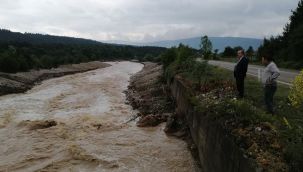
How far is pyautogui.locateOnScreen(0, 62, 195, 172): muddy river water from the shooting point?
1423cm

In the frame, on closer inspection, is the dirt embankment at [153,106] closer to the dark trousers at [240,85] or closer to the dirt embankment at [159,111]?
the dirt embankment at [159,111]

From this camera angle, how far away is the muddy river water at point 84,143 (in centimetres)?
1423

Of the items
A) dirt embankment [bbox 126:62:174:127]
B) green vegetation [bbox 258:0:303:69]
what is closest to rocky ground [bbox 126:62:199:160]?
dirt embankment [bbox 126:62:174:127]

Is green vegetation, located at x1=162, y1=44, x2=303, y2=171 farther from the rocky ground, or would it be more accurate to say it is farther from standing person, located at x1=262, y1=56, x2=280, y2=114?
the rocky ground

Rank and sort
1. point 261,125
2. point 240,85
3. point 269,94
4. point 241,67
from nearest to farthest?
1. point 261,125
2. point 269,94
3. point 241,67
4. point 240,85

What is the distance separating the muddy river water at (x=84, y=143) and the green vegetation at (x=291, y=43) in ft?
69.6

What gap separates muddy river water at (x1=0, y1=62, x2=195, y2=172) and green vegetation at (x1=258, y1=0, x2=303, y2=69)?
21200 mm

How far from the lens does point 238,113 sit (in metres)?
10.8

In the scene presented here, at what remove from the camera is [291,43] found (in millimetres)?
43562

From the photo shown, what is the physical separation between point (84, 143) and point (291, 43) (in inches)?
1325

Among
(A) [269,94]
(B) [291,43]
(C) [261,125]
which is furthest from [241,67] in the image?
(B) [291,43]

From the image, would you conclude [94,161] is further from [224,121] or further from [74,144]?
[224,121]

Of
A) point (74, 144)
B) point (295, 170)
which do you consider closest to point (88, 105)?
point (74, 144)

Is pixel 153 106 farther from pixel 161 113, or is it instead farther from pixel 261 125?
pixel 261 125
